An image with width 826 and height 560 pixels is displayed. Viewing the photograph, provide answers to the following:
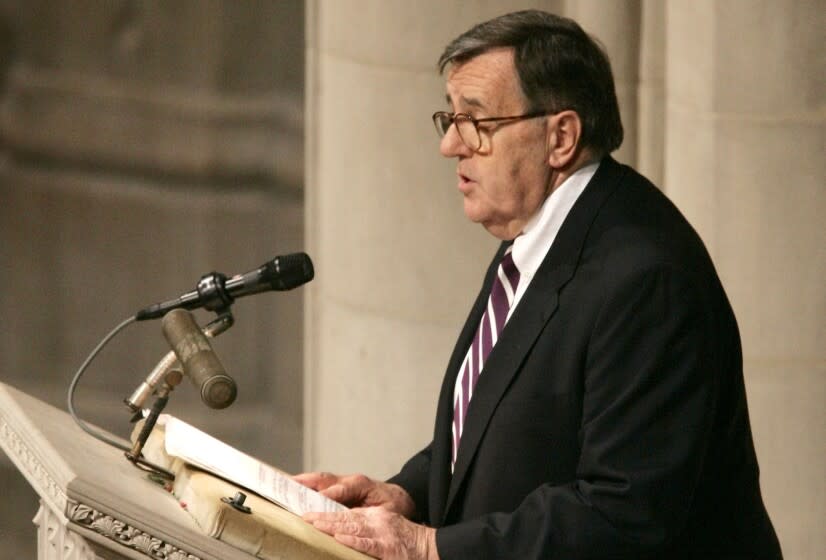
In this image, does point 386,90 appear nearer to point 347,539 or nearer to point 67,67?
point 67,67

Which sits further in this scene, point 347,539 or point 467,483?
point 467,483

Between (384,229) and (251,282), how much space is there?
224 cm

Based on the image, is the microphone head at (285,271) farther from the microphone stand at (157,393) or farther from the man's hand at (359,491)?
the man's hand at (359,491)

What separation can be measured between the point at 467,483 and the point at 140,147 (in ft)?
12.4

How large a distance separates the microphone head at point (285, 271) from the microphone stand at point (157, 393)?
0.35 feet

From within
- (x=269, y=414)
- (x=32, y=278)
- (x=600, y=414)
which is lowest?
(x=269, y=414)

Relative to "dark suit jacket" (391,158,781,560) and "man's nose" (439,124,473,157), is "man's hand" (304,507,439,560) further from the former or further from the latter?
"man's nose" (439,124,473,157)

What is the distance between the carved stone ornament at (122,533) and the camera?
2584mm

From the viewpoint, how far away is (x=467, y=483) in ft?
10.3

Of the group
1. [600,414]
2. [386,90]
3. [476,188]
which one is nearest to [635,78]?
[386,90]

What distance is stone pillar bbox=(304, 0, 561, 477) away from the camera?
202 inches

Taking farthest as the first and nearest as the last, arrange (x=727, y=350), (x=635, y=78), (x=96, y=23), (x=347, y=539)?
(x=96, y=23) < (x=635, y=78) < (x=727, y=350) < (x=347, y=539)

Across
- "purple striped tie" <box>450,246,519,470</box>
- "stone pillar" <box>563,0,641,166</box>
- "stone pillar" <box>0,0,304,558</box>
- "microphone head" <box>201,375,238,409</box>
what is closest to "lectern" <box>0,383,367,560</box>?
"microphone head" <box>201,375,238,409</box>

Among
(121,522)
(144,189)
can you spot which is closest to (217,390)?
(121,522)
